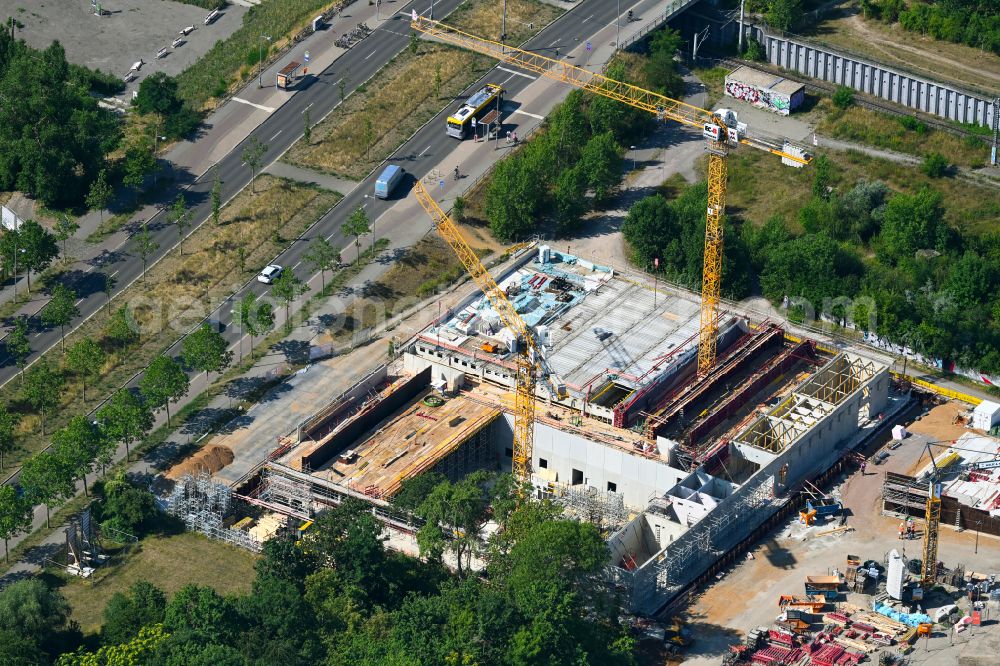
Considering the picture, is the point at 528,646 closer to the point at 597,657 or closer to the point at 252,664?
the point at 597,657

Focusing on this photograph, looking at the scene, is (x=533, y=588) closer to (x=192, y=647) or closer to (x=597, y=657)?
(x=597, y=657)

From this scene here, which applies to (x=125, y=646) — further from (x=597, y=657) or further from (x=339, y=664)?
(x=597, y=657)

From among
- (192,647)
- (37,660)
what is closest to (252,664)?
(192,647)

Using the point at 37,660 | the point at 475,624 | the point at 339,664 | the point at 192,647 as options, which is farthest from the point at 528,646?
the point at 37,660

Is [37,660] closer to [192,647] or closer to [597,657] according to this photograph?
[192,647]

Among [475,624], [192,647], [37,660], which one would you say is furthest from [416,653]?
[37,660]
